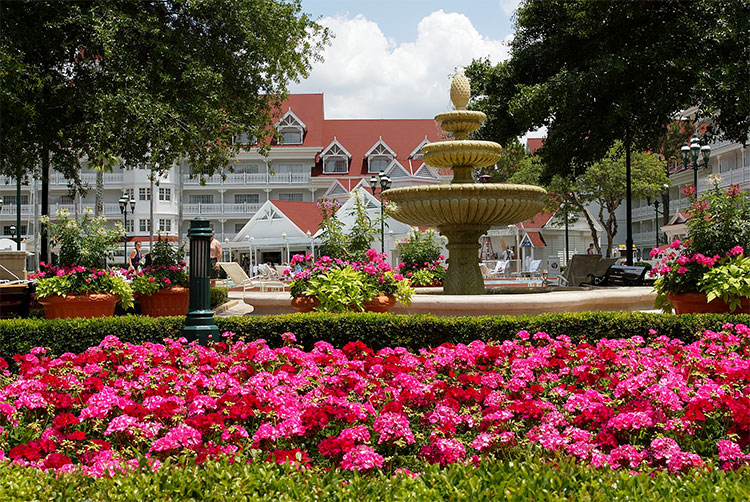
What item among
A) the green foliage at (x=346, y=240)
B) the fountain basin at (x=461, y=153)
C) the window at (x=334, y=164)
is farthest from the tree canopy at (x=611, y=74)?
the window at (x=334, y=164)

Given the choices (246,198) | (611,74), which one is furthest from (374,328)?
(246,198)

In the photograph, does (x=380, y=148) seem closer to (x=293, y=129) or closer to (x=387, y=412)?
(x=293, y=129)

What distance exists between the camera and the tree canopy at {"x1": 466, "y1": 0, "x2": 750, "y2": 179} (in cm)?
1634

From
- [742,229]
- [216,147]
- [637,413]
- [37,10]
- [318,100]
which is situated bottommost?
[637,413]

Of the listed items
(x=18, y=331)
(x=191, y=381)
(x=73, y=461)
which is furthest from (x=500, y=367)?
(x=18, y=331)

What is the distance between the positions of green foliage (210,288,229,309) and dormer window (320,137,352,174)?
1868 inches

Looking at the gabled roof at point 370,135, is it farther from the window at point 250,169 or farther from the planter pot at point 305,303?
the planter pot at point 305,303

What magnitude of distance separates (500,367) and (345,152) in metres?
57.4

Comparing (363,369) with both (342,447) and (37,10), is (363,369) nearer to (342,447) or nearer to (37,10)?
(342,447)

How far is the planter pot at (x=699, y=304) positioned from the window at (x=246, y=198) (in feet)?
192

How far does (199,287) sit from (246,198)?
59.1 meters

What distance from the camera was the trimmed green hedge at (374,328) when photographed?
8.09 metres

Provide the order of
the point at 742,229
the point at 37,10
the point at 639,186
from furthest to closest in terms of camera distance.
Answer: the point at 639,186, the point at 37,10, the point at 742,229

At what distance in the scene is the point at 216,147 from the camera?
58.8 ft
